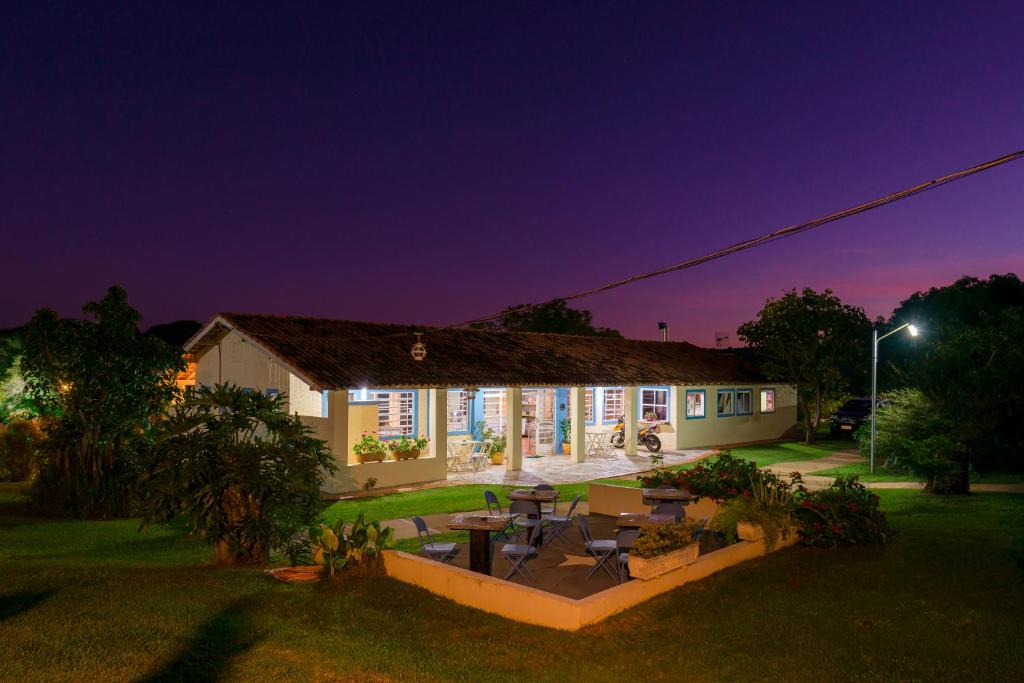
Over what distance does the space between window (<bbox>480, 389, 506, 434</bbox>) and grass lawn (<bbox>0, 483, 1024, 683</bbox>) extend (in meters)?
12.6

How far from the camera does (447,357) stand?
1970cm

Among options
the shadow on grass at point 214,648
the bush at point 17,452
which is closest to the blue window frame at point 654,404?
the bush at point 17,452

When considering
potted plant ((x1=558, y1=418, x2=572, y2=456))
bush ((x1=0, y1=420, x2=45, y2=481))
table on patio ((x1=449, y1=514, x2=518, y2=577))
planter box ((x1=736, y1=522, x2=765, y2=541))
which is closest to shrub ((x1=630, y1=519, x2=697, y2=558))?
planter box ((x1=736, y1=522, x2=765, y2=541))

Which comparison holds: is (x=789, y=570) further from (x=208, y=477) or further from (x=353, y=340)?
(x=353, y=340)

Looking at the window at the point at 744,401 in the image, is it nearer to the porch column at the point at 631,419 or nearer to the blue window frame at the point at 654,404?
the blue window frame at the point at 654,404

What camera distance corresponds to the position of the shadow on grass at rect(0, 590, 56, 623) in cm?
660

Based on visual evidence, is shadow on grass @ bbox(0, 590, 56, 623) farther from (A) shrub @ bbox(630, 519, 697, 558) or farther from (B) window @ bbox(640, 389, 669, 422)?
(B) window @ bbox(640, 389, 669, 422)

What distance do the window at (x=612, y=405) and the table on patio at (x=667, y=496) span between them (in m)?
13.7

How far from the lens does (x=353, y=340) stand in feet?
62.7

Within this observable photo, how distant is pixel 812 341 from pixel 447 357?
15274 millimetres

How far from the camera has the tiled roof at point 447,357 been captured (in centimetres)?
1670

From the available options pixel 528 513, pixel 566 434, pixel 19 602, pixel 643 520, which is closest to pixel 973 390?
pixel 643 520

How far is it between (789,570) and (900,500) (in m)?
7.33

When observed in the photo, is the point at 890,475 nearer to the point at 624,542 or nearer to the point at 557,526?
the point at 557,526
